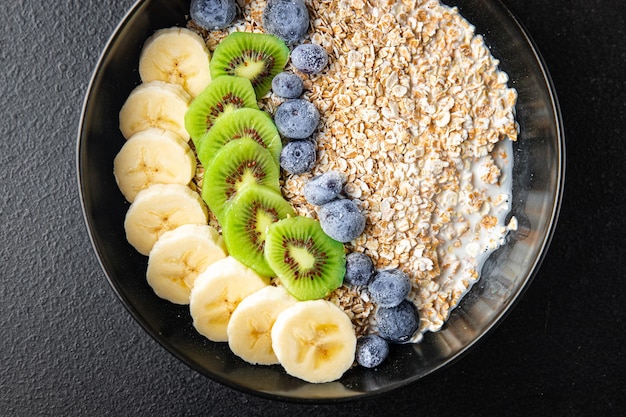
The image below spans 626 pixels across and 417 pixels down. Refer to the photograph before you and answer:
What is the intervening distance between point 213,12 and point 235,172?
1.16ft

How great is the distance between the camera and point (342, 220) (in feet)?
4.46

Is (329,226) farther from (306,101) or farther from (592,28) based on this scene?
(592,28)

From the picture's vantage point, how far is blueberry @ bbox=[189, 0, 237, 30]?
1.42 m

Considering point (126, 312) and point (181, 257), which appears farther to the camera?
point (126, 312)

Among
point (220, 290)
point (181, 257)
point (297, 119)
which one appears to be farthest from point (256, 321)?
point (297, 119)

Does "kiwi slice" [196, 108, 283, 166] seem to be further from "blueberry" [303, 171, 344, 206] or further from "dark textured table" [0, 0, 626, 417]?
"dark textured table" [0, 0, 626, 417]

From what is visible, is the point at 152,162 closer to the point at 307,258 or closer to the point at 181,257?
the point at 181,257

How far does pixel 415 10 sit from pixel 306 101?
0.32 m

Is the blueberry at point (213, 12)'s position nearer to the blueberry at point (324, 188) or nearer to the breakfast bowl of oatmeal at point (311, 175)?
the breakfast bowl of oatmeal at point (311, 175)

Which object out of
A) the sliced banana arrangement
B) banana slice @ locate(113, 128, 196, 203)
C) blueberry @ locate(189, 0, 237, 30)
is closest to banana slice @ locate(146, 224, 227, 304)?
the sliced banana arrangement

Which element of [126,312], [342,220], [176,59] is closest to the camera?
[342,220]

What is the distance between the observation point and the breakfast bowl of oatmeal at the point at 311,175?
141 centimetres

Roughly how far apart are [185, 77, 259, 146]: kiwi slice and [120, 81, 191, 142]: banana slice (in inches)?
1.0

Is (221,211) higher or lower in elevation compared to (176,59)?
lower
